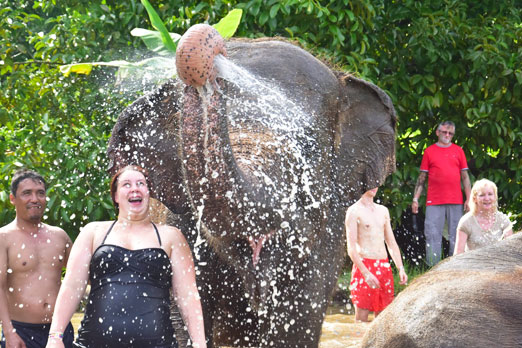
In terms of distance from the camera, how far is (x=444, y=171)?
8414 mm

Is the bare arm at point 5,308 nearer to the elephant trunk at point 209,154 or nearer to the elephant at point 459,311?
the elephant trunk at point 209,154

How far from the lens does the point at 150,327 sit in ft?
11.5

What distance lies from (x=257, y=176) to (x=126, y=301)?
884 mm

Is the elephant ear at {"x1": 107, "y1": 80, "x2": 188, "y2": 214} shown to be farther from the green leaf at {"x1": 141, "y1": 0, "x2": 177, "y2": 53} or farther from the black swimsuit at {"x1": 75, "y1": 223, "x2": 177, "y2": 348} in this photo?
the green leaf at {"x1": 141, "y1": 0, "x2": 177, "y2": 53}

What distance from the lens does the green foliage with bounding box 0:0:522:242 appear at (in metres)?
→ 7.87

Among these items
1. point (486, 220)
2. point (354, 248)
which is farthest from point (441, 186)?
point (354, 248)

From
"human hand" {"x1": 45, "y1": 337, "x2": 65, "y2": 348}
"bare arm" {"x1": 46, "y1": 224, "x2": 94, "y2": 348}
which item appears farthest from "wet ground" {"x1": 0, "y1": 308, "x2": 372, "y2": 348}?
"human hand" {"x1": 45, "y1": 337, "x2": 65, "y2": 348}

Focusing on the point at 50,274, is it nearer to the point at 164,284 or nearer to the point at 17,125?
the point at 164,284

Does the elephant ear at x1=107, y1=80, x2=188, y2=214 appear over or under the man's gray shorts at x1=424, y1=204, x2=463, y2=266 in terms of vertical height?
over

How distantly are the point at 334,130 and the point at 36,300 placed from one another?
188cm

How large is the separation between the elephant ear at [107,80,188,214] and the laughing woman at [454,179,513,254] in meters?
2.40

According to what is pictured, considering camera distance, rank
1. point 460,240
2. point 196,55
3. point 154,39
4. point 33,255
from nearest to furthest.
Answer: point 196,55 → point 33,255 → point 460,240 → point 154,39

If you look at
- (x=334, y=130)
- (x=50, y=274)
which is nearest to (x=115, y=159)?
(x=50, y=274)

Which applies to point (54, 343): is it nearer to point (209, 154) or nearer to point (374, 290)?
point (209, 154)
